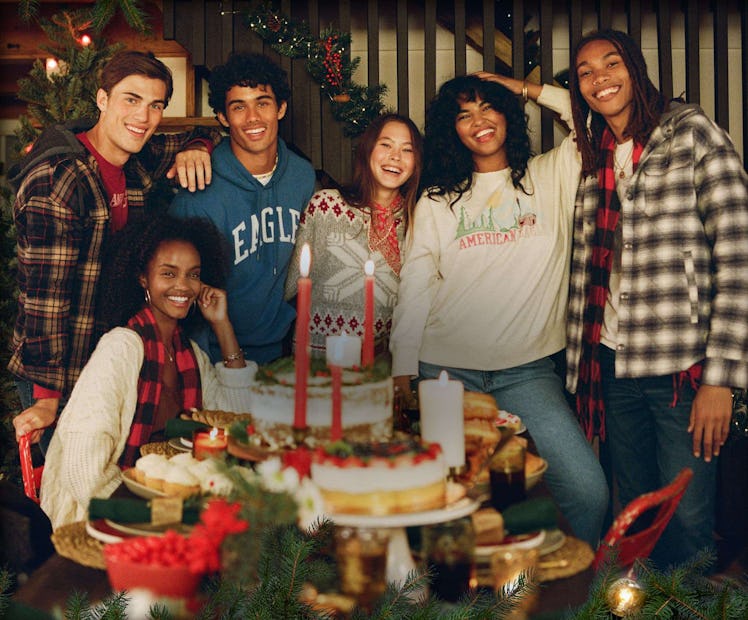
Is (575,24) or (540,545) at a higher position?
(575,24)

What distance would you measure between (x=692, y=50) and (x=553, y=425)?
1186mm

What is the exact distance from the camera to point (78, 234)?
2471 millimetres

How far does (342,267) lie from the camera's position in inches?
97.3

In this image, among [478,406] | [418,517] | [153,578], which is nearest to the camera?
[418,517]

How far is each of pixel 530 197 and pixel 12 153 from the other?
1.55 m

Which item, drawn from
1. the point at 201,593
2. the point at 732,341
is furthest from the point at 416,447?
A: the point at 732,341

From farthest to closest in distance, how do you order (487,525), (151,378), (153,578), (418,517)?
(151,378) → (153,578) → (487,525) → (418,517)

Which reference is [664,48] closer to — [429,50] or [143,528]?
[429,50]

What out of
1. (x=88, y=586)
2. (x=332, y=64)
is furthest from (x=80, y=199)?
(x=88, y=586)

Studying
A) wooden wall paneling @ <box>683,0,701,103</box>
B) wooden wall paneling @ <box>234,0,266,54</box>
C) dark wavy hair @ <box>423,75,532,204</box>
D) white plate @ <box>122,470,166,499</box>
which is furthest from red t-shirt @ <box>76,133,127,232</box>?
wooden wall paneling @ <box>683,0,701,103</box>

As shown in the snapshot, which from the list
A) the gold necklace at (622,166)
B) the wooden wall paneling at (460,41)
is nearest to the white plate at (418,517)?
the gold necklace at (622,166)

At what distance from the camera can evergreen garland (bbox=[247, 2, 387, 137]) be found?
8.36 feet

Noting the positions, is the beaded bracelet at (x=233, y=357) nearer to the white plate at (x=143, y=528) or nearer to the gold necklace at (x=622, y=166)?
the white plate at (x=143, y=528)

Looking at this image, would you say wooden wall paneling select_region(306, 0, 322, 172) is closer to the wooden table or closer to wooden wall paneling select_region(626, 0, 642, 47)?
wooden wall paneling select_region(626, 0, 642, 47)
